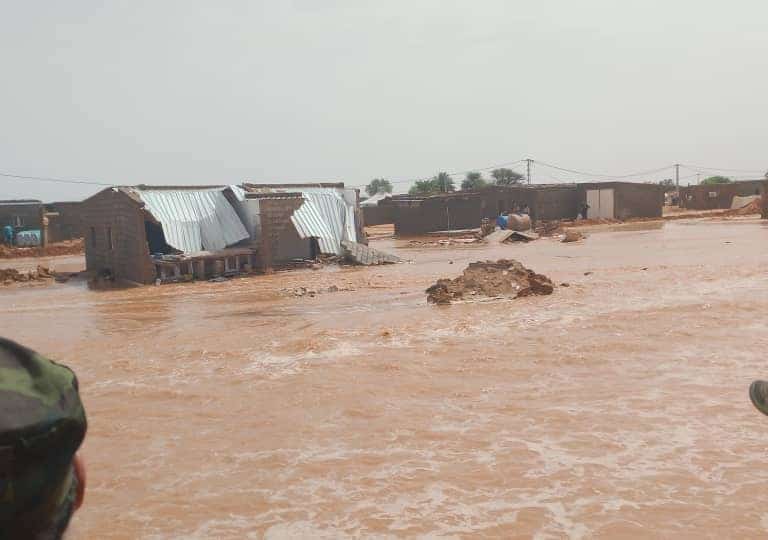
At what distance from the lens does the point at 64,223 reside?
38.3 metres

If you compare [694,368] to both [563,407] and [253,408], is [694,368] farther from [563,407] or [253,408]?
→ [253,408]

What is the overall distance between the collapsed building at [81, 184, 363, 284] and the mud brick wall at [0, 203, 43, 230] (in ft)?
54.2

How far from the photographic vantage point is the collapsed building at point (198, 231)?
64.1 ft

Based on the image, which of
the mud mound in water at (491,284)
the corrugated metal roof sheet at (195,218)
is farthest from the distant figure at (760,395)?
the corrugated metal roof sheet at (195,218)

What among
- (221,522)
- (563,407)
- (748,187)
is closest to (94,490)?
(221,522)

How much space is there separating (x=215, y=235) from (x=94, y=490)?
1642 cm

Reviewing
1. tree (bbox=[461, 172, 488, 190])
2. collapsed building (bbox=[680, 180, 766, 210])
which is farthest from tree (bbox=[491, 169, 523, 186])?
collapsed building (bbox=[680, 180, 766, 210])

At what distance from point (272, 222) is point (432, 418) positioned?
50.9 feet

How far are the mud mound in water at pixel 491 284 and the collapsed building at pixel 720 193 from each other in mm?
37013

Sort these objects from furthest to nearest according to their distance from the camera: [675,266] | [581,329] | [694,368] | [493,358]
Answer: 1. [675,266]
2. [581,329]
3. [493,358]
4. [694,368]

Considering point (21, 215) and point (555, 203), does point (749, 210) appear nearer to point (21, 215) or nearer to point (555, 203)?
point (555, 203)

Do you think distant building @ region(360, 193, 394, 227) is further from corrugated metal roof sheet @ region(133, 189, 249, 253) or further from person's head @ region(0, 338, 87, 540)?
person's head @ region(0, 338, 87, 540)

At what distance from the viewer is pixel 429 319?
441 inches

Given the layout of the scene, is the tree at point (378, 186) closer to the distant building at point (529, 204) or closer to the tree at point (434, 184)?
the tree at point (434, 184)
